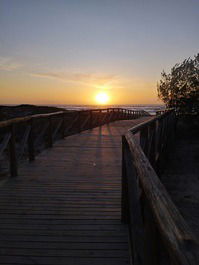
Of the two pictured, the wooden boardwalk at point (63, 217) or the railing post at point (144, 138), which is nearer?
the wooden boardwalk at point (63, 217)

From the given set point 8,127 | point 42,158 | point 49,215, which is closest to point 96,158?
point 42,158

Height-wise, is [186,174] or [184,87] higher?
[184,87]

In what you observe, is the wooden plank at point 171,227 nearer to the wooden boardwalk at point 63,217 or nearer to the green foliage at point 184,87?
the wooden boardwalk at point 63,217

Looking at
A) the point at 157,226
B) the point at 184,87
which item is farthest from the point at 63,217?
the point at 184,87

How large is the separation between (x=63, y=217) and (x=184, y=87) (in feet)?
45.9

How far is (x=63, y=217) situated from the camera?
319cm

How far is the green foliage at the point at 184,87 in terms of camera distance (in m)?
14.9

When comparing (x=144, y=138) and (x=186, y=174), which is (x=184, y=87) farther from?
(x=144, y=138)

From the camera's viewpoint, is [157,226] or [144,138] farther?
[144,138]

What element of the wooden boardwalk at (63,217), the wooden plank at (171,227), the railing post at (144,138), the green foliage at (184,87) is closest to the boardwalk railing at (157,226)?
the wooden plank at (171,227)

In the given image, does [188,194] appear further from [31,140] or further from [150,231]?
[150,231]

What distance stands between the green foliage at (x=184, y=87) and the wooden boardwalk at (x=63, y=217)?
36.3 ft

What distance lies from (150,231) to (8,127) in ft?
12.9

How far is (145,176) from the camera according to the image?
1.53m
